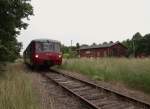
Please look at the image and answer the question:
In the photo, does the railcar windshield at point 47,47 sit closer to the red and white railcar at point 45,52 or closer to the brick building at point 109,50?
the red and white railcar at point 45,52

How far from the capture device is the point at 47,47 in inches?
803

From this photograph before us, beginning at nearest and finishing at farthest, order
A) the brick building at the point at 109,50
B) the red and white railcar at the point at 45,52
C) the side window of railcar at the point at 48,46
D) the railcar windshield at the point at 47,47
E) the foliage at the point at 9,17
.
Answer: the foliage at the point at 9,17 < the red and white railcar at the point at 45,52 < the railcar windshield at the point at 47,47 < the side window of railcar at the point at 48,46 < the brick building at the point at 109,50

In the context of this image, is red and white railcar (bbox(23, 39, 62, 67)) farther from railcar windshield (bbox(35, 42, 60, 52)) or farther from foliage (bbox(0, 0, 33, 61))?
foliage (bbox(0, 0, 33, 61))

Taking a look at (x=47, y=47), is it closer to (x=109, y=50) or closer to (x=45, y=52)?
(x=45, y=52)

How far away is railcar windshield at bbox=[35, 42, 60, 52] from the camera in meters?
20.1

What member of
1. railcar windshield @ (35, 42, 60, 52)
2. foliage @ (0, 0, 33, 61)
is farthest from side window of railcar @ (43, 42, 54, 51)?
foliage @ (0, 0, 33, 61)

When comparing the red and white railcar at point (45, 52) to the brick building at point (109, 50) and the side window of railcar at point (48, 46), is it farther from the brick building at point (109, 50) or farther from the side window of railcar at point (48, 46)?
the brick building at point (109, 50)

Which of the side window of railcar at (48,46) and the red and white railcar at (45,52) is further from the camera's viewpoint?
the side window of railcar at (48,46)

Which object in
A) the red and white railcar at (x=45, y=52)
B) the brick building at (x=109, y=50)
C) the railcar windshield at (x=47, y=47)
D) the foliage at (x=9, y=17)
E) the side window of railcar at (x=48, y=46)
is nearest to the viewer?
the foliage at (x=9, y=17)

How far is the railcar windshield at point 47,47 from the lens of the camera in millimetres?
20053

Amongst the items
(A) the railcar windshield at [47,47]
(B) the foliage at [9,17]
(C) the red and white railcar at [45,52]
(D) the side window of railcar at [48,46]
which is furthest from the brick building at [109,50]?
(B) the foliage at [9,17]

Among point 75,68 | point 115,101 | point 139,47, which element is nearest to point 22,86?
point 115,101

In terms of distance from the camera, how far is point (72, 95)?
8.62 metres

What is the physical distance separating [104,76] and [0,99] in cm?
849
